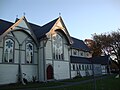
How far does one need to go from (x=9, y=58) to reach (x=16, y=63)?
1.35m

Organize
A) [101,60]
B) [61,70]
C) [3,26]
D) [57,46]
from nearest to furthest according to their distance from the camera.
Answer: [3,26] → [61,70] → [57,46] → [101,60]

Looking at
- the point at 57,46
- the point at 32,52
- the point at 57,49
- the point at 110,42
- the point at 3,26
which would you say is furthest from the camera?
the point at 110,42

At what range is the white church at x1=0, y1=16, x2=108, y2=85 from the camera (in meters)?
22.3

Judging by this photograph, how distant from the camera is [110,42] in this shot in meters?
57.5

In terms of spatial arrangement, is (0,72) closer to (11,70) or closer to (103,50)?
(11,70)

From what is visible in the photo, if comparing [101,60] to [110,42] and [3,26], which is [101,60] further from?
[3,26]

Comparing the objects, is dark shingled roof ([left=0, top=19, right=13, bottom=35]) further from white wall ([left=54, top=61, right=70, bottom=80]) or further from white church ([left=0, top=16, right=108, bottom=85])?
white wall ([left=54, top=61, right=70, bottom=80])

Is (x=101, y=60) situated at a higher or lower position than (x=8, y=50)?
lower

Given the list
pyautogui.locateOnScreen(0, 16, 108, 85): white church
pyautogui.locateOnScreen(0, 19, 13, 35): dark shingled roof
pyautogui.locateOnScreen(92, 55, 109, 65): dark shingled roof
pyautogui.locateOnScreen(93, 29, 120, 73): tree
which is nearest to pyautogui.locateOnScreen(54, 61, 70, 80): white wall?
pyautogui.locateOnScreen(0, 16, 108, 85): white church

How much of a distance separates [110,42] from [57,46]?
3441 centimetres

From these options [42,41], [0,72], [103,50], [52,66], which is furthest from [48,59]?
[103,50]

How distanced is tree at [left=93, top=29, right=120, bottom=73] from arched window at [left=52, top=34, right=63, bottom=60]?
108 ft

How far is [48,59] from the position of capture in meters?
26.7

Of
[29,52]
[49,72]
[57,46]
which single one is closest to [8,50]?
[29,52]
